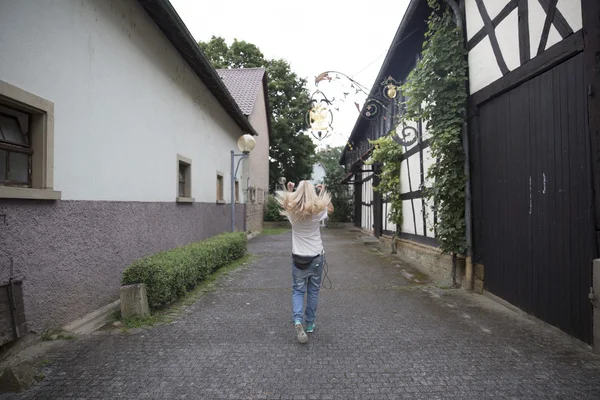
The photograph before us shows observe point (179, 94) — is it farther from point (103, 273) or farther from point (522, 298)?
point (522, 298)

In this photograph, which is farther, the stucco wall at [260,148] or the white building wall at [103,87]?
the stucco wall at [260,148]

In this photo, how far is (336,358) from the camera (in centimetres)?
344

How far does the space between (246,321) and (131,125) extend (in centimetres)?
338

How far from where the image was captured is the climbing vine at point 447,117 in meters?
5.91

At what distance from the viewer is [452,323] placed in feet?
14.4

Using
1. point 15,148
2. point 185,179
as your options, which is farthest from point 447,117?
point 185,179

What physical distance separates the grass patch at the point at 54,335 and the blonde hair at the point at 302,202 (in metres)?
2.47

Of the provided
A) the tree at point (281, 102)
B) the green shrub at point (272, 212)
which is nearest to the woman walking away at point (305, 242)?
the green shrub at point (272, 212)

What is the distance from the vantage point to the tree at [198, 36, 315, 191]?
29.1 metres

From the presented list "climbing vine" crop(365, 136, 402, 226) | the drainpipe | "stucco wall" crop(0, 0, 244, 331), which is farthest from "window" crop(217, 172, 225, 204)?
the drainpipe

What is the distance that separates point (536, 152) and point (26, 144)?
522 cm

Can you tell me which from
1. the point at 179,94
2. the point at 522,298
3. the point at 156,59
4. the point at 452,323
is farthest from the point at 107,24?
the point at 522,298

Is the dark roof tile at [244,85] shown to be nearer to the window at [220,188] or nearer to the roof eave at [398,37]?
the window at [220,188]

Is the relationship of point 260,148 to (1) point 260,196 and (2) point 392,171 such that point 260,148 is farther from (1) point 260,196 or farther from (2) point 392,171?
(2) point 392,171
